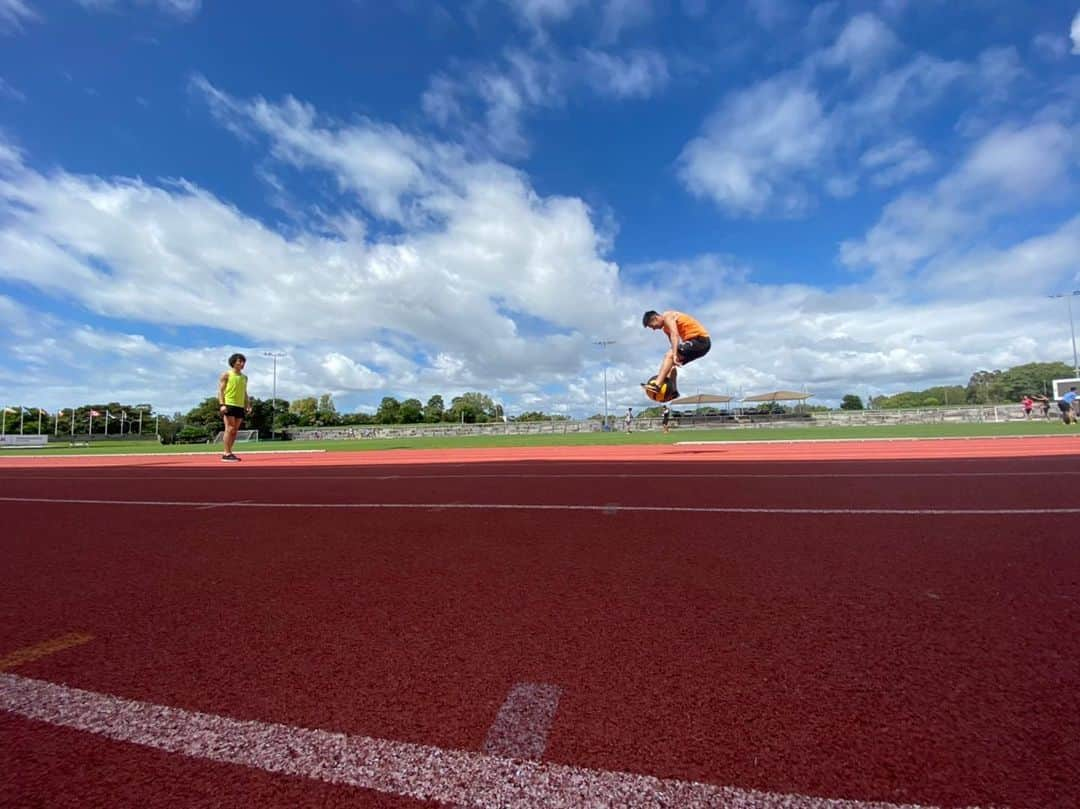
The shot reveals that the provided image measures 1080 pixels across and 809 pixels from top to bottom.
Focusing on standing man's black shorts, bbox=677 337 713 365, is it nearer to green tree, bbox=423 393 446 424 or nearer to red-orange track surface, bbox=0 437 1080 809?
red-orange track surface, bbox=0 437 1080 809

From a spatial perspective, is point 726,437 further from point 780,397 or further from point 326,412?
point 326,412

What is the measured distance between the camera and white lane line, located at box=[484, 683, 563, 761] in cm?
128

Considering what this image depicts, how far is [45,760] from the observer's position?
4.20 ft

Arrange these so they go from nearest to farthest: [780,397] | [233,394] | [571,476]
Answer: [571,476]
[233,394]
[780,397]

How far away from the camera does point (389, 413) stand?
100m

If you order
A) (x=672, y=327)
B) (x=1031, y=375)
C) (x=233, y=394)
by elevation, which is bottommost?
(x=233, y=394)

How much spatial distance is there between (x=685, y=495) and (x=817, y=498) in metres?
1.15

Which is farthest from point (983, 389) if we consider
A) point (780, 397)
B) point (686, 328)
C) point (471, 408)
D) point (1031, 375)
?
point (686, 328)

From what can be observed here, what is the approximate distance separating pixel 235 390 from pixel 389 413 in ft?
300

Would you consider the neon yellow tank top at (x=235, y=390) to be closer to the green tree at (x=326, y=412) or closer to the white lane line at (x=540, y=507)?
the white lane line at (x=540, y=507)

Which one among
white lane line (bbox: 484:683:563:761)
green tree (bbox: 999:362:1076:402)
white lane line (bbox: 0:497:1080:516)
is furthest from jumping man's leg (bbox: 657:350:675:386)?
green tree (bbox: 999:362:1076:402)

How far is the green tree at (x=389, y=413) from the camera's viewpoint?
9762cm

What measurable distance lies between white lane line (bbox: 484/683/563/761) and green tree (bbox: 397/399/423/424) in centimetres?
9458

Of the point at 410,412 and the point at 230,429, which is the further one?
the point at 410,412
